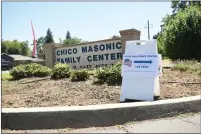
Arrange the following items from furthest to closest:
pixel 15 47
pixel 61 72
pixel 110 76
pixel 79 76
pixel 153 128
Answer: pixel 15 47 → pixel 61 72 → pixel 79 76 → pixel 110 76 → pixel 153 128

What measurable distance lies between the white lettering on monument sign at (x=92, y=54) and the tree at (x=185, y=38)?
4534 mm

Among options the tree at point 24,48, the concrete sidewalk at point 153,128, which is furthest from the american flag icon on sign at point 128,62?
the tree at point 24,48

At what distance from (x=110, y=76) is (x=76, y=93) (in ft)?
4.63

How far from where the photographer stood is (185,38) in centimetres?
1641

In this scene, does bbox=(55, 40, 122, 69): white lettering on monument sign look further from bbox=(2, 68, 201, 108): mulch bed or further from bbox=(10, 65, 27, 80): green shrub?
bbox=(2, 68, 201, 108): mulch bed

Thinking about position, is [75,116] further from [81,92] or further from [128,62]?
[81,92]

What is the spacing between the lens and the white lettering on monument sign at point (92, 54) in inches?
541

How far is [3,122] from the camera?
530 cm

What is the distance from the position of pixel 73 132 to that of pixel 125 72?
2344 millimetres

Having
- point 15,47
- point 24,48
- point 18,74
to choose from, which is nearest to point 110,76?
point 18,74

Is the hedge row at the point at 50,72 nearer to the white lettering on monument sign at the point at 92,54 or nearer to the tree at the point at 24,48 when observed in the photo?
the white lettering on monument sign at the point at 92,54

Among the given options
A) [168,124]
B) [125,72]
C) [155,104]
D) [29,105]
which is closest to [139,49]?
[125,72]

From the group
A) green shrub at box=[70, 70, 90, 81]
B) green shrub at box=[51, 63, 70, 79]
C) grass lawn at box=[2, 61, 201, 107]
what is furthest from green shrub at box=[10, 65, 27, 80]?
green shrub at box=[70, 70, 90, 81]

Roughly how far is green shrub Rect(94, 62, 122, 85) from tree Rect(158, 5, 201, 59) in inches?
331
